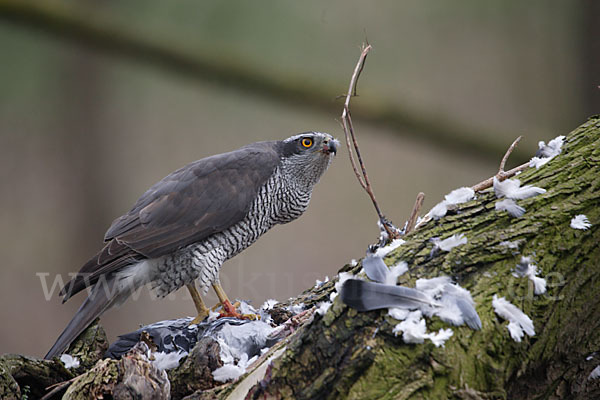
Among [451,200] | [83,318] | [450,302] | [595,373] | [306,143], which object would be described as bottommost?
[595,373]

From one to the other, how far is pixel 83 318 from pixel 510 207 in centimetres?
107

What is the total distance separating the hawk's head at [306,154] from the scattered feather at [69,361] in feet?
2.89

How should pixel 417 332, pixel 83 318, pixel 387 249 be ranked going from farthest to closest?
1. pixel 83 318
2. pixel 387 249
3. pixel 417 332

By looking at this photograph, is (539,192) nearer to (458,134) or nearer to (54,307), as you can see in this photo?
(458,134)

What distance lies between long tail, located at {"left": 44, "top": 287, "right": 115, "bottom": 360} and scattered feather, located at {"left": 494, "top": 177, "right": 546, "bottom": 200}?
104 cm

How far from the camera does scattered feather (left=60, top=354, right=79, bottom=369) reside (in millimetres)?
1246

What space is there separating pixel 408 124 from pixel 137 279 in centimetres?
187

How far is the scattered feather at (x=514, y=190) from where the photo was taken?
0.94 meters

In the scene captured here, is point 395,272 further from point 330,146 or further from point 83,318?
point 330,146

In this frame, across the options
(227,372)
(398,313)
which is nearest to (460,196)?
(398,313)

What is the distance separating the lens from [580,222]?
0.89 meters

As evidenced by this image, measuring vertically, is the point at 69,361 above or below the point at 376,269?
below

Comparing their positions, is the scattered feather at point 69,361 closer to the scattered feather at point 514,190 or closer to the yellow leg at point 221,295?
the yellow leg at point 221,295

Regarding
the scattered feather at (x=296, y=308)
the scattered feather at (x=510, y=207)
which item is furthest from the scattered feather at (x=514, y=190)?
the scattered feather at (x=296, y=308)
